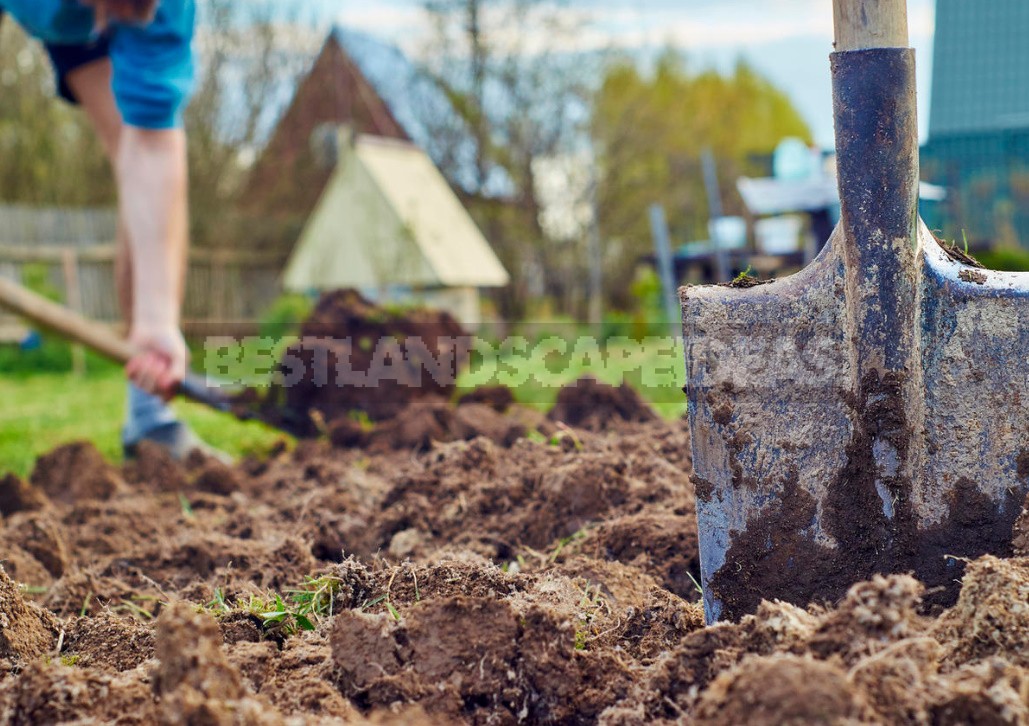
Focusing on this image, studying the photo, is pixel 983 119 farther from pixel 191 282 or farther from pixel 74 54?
pixel 74 54

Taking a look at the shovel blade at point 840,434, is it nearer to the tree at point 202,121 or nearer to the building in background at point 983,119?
the tree at point 202,121

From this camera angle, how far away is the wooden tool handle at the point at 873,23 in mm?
1641

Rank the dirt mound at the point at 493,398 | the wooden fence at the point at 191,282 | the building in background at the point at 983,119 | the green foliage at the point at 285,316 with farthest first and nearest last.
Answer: the building in background at the point at 983,119, the wooden fence at the point at 191,282, the green foliage at the point at 285,316, the dirt mound at the point at 493,398

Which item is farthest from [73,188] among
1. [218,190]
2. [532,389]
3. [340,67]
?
[532,389]

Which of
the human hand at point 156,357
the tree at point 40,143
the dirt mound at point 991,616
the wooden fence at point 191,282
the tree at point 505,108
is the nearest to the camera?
the dirt mound at point 991,616

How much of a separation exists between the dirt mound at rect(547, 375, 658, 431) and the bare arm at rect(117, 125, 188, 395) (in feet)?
4.73

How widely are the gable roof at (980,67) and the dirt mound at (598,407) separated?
13700mm

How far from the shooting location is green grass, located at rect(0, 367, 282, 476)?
15.8 ft

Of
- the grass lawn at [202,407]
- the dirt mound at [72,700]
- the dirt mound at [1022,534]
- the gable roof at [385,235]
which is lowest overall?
the grass lawn at [202,407]

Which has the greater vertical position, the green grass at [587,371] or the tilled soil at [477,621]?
the tilled soil at [477,621]

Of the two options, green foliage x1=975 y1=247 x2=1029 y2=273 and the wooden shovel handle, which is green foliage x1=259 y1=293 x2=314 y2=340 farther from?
green foliage x1=975 y1=247 x2=1029 y2=273

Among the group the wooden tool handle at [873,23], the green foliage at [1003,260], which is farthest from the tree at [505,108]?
the wooden tool handle at [873,23]

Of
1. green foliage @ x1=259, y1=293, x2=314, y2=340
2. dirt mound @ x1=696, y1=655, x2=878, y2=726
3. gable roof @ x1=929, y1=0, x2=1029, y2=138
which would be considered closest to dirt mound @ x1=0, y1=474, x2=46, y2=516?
dirt mound @ x1=696, y1=655, x2=878, y2=726

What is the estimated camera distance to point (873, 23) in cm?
164
